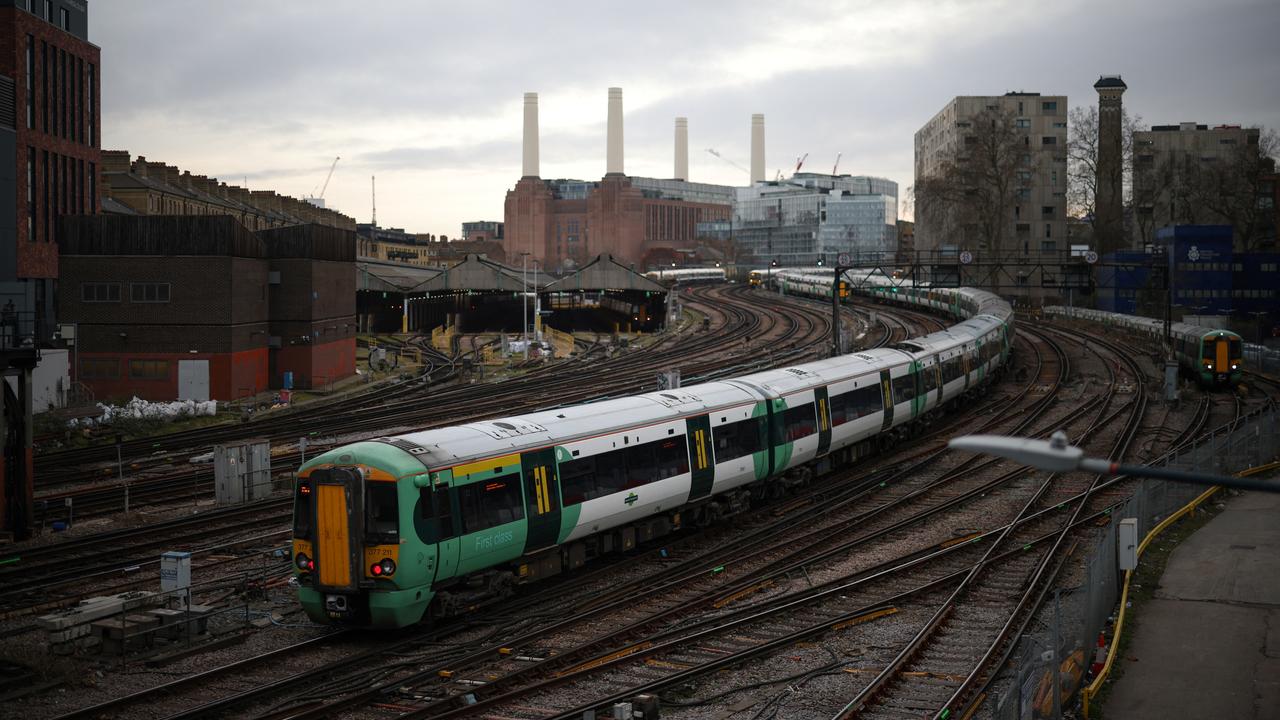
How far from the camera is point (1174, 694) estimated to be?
46.6ft

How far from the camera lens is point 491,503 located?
56.9 ft

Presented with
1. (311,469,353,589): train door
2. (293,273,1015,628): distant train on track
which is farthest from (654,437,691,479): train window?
(311,469,353,589): train door

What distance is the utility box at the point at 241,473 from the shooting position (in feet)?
90.7

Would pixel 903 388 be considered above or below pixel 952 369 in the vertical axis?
below

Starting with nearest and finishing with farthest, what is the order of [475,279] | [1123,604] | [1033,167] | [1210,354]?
[1123,604]
[1210,354]
[475,279]
[1033,167]

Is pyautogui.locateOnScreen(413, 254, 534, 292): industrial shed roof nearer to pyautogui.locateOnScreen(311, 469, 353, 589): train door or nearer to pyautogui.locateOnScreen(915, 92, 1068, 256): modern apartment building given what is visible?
pyautogui.locateOnScreen(915, 92, 1068, 256): modern apartment building

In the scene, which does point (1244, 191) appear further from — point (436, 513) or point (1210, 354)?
point (436, 513)

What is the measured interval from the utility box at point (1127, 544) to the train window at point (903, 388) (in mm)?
15499

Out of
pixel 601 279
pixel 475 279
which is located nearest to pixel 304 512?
pixel 601 279

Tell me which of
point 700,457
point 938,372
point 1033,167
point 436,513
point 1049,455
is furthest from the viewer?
point 1033,167

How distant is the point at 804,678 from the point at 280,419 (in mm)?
31524

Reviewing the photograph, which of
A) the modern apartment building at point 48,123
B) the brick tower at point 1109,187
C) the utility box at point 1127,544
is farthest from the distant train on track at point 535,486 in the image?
the brick tower at point 1109,187

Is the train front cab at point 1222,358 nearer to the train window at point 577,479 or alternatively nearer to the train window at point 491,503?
the train window at point 577,479

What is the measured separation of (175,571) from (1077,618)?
14.0 metres
